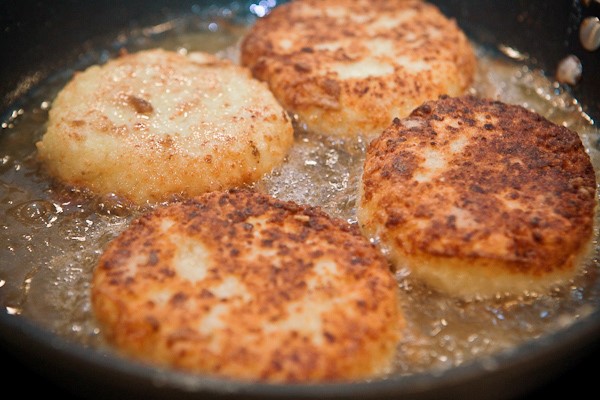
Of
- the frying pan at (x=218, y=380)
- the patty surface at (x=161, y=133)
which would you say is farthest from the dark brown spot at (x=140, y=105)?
the frying pan at (x=218, y=380)

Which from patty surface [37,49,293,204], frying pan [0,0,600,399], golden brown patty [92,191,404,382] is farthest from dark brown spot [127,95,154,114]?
frying pan [0,0,600,399]

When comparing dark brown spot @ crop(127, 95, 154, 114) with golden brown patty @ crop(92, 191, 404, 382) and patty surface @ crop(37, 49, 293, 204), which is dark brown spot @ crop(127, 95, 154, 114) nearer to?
patty surface @ crop(37, 49, 293, 204)

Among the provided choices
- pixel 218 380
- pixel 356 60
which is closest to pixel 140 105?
pixel 356 60

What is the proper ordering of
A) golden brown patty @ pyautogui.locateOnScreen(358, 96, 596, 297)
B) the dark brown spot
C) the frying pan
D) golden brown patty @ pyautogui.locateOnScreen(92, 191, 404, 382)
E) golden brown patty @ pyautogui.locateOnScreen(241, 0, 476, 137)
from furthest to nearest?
golden brown patty @ pyautogui.locateOnScreen(241, 0, 476, 137), the dark brown spot, golden brown patty @ pyautogui.locateOnScreen(358, 96, 596, 297), golden brown patty @ pyautogui.locateOnScreen(92, 191, 404, 382), the frying pan

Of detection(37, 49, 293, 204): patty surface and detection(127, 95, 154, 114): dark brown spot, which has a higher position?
detection(127, 95, 154, 114): dark brown spot

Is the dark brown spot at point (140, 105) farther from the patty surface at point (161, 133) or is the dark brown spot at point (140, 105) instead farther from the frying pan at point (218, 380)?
the frying pan at point (218, 380)

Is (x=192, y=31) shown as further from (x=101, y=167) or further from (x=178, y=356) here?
(x=178, y=356)

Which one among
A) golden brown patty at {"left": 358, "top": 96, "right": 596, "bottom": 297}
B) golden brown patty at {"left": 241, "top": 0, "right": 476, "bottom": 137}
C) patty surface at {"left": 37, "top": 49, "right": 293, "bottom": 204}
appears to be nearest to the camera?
golden brown patty at {"left": 358, "top": 96, "right": 596, "bottom": 297}
